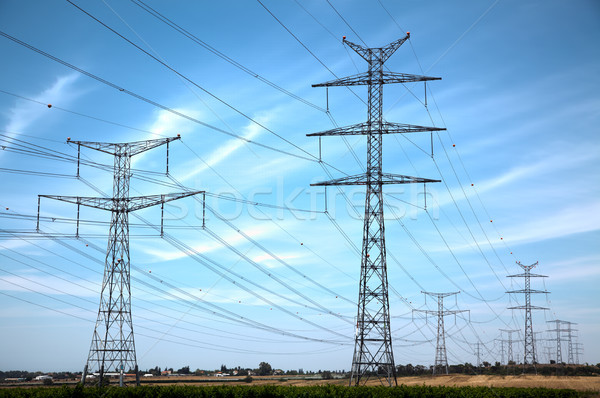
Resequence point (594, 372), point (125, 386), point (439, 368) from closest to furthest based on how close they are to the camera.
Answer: point (125, 386)
point (439, 368)
point (594, 372)

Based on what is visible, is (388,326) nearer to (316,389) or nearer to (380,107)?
(316,389)

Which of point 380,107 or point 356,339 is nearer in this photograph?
point 356,339

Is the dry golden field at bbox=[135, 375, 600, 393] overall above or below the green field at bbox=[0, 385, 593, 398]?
below

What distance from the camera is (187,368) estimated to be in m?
194

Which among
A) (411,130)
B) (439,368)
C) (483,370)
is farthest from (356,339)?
(483,370)

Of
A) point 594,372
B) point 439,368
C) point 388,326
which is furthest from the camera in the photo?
point 594,372

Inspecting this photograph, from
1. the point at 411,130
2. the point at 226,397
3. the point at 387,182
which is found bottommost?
the point at 226,397

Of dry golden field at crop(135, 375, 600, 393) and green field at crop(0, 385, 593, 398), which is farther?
dry golden field at crop(135, 375, 600, 393)

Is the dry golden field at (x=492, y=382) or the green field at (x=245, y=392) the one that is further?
the dry golden field at (x=492, y=382)

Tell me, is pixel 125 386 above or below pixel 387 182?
below

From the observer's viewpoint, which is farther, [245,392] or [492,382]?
[492,382]

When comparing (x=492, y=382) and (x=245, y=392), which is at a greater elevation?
(x=245, y=392)

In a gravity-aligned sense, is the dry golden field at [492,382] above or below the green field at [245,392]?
below

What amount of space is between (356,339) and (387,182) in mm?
13179
